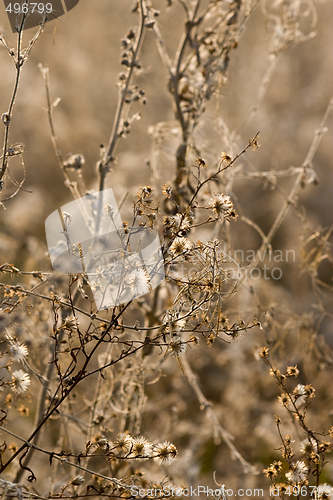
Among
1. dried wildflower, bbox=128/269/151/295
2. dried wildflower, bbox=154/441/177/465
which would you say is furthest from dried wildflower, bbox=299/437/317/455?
dried wildflower, bbox=128/269/151/295

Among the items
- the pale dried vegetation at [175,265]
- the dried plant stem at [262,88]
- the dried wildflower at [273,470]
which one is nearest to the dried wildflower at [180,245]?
the pale dried vegetation at [175,265]

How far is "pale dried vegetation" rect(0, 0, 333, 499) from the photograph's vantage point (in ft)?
2.03

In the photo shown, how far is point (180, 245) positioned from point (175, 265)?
0.17 meters

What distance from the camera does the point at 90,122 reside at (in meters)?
3.15

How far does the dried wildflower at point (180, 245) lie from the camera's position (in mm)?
591

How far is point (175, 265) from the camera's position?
76 centimetres

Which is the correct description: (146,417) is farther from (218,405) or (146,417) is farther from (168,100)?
(168,100)

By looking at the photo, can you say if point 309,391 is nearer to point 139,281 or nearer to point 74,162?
point 139,281

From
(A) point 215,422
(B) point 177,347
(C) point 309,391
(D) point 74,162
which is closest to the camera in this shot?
(B) point 177,347

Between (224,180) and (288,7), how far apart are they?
55cm

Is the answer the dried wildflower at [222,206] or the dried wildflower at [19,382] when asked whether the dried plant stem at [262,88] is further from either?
the dried wildflower at [19,382]

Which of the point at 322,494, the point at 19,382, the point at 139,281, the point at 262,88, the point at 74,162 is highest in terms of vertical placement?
the point at 262,88

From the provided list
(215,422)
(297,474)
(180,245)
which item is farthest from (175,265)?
(215,422)

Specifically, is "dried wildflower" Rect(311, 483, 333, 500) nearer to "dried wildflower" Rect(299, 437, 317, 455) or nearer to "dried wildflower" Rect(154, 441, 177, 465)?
"dried wildflower" Rect(299, 437, 317, 455)
